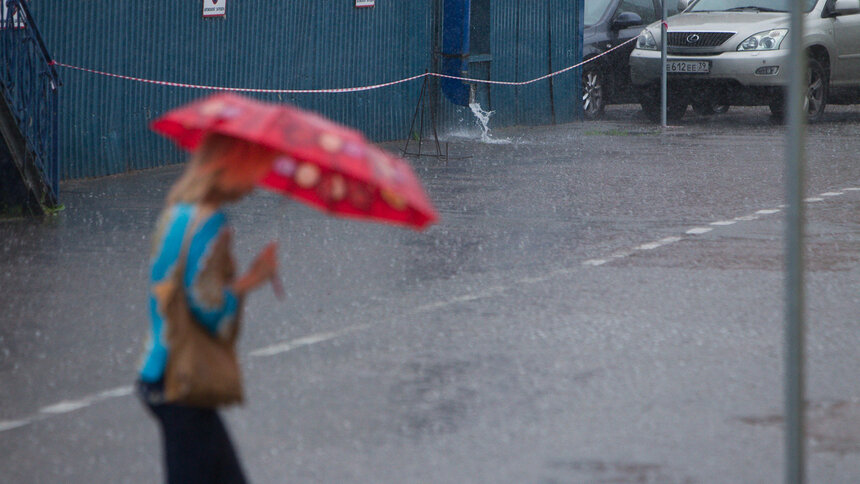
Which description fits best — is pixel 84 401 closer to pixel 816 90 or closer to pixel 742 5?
pixel 816 90

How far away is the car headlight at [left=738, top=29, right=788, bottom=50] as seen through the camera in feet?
67.5

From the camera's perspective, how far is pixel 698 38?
21125 mm

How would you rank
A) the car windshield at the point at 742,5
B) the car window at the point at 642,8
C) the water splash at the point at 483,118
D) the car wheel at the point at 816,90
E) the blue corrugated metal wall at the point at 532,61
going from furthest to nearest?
the car window at the point at 642,8 < the car windshield at the point at 742,5 < the car wheel at the point at 816,90 < the blue corrugated metal wall at the point at 532,61 < the water splash at the point at 483,118

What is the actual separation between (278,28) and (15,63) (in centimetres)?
568

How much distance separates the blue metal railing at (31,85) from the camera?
1156 cm

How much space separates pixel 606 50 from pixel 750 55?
3.82 metres

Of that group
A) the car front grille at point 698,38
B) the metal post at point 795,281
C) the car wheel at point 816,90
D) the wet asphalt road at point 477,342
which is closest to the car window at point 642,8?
the car front grille at point 698,38

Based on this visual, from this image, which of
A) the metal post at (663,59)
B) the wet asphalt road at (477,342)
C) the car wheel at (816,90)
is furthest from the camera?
the car wheel at (816,90)

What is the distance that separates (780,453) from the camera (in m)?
5.39

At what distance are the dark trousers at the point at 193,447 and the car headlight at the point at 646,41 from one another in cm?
1870

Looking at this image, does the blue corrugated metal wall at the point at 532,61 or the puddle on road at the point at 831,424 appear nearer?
the puddle on road at the point at 831,424

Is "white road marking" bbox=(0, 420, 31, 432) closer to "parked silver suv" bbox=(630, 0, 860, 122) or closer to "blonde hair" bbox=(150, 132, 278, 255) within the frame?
"blonde hair" bbox=(150, 132, 278, 255)

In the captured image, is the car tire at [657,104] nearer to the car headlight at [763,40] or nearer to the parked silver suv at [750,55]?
the parked silver suv at [750,55]

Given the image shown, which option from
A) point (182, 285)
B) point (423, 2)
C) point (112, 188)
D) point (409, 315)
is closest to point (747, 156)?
point (423, 2)
